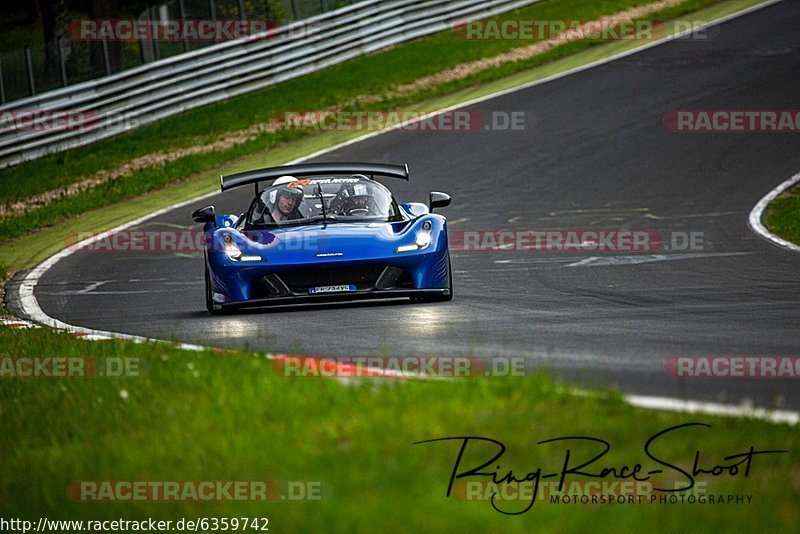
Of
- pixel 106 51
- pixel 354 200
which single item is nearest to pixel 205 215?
pixel 354 200

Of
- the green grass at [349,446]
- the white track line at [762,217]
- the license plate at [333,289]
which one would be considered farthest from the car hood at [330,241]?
the white track line at [762,217]

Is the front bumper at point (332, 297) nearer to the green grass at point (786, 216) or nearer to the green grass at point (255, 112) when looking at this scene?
the green grass at point (786, 216)

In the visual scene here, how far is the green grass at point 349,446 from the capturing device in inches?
167

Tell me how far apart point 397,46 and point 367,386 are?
25.5 meters

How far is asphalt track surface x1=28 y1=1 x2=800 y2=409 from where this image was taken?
8.05 metres

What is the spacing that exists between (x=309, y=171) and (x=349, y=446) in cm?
729

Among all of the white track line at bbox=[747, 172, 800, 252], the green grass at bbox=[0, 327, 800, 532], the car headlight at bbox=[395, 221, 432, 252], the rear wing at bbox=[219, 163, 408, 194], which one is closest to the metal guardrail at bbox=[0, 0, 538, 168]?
the white track line at bbox=[747, 172, 800, 252]

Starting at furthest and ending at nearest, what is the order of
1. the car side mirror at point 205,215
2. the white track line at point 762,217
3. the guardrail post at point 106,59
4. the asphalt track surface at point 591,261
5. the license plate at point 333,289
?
the guardrail post at point 106,59 → the white track line at point 762,217 → the car side mirror at point 205,215 → the license plate at point 333,289 → the asphalt track surface at point 591,261

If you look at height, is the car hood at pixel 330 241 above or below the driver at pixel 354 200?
below

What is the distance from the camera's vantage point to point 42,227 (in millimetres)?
19859

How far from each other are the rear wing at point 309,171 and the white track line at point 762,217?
182 inches

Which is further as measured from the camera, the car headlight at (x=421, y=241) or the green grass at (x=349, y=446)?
the car headlight at (x=421, y=241)

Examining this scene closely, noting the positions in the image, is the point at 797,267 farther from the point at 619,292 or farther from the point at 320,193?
the point at 320,193

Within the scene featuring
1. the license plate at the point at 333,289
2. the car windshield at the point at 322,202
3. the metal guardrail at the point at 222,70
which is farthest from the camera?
the metal guardrail at the point at 222,70
